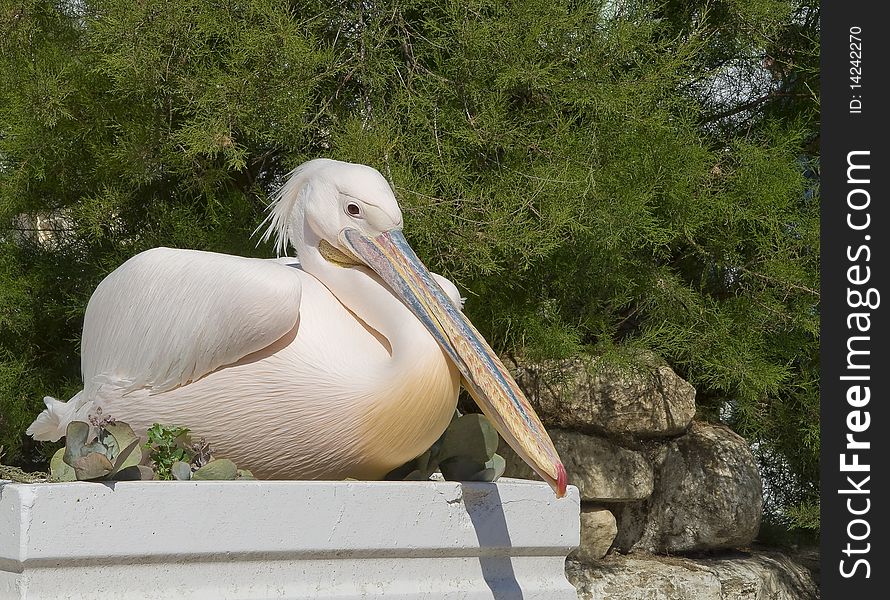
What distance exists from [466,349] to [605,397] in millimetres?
1812

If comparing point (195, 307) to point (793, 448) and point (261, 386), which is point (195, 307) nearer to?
point (261, 386)

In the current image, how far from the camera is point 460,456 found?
6.59 feet

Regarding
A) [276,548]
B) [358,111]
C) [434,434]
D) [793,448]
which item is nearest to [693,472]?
[793,448]

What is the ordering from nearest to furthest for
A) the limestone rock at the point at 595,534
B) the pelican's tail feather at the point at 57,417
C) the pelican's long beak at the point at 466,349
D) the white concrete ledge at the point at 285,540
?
the white concrete ledge at the point at 285,540, the pelican's long beak at the point at 466,349, the pelican's tail feather at the point at 57,417, the limestone rock at the point at 595,534

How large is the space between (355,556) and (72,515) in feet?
1.57

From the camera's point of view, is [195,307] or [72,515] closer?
[72,515]

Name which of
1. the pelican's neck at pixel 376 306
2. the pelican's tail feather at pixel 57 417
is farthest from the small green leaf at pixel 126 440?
→ the pelican's neck at pixel 376 306

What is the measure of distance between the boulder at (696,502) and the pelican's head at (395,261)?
1918 millimetres

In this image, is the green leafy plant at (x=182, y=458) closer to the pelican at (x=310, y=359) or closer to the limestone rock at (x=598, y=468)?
the pelican at (x=310, y=359)

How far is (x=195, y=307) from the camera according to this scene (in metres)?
1.80

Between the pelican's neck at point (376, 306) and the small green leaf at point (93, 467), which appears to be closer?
the small green leaf at point (93, 467)

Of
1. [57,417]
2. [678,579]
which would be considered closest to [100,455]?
[57,417]

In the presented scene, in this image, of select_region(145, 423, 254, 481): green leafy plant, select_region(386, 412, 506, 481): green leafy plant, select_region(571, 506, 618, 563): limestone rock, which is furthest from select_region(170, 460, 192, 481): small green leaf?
select_region(571, 506, 618, 563): limestone rock

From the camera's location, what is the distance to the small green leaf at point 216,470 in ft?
5.55
